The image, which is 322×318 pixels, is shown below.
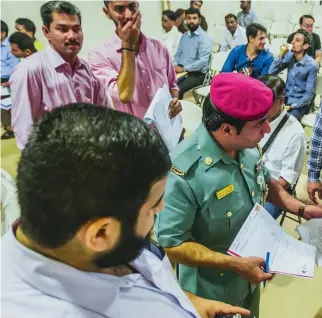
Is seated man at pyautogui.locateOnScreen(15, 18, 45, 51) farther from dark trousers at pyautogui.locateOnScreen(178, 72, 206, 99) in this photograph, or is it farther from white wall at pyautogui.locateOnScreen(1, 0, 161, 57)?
dark trousers at pyautogui.locateOnScreen(178, 72, 206, 99)

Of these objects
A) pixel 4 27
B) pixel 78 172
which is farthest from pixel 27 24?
pixel 78 172

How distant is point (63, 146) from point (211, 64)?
15.2 ft

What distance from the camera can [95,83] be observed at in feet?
6.65

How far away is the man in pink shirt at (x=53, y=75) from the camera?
5.79 ft

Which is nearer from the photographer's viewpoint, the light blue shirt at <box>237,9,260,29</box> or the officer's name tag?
the officer's name tag

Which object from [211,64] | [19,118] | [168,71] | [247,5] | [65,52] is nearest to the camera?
[19,118]

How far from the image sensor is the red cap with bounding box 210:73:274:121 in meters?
1.13

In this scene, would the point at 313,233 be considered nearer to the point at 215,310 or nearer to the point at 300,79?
the point at 215,310

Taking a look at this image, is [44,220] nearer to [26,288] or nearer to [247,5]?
[26,288]

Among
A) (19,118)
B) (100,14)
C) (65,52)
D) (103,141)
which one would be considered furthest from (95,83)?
(100,14)

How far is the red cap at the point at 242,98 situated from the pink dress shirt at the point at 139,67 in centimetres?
109

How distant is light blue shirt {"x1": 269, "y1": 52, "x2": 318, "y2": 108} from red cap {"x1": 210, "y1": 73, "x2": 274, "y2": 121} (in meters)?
2.64

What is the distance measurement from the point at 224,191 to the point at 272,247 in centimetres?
29

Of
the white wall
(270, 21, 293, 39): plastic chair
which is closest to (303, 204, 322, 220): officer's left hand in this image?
the white wall
